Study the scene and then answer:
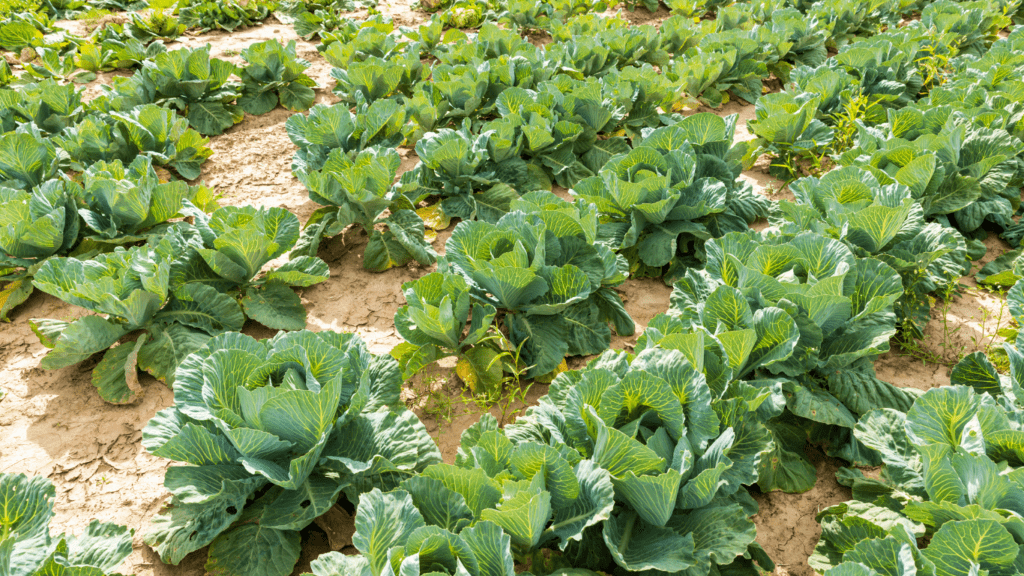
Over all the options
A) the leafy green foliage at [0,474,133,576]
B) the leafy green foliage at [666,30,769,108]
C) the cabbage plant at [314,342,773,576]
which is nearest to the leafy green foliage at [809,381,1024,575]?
the cabbage plant at [314,342,773,576]

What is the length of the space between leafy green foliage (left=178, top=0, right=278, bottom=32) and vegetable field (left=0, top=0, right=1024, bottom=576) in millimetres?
1840

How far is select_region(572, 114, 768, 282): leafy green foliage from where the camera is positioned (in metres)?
3.66

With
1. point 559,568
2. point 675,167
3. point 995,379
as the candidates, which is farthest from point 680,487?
point 675,167

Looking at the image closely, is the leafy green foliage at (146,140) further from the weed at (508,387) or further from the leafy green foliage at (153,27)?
the weed at (508,387)

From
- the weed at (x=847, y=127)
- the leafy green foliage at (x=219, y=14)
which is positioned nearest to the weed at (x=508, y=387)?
the weed at (x=847, y=127)

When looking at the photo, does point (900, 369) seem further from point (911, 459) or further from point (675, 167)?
point (675, 167)

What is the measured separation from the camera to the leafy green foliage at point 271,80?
5793 mm

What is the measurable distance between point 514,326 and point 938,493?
1.89 m

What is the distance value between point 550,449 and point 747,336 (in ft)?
3.14

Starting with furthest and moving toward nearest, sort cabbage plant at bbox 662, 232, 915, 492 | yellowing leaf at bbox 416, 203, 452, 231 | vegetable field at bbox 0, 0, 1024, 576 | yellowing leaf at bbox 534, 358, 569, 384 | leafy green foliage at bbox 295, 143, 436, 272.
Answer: yellowing leaf at bbox 416, 203, 452, 231, leafy green foliage at bbox 295, 143, 436, 272, yellowing leaf at bbox 534, 358, 569, 384, cabbage plant at bbox 662, 232, 915, 492, vegetable field at bbox 0, 0, 1024, 576

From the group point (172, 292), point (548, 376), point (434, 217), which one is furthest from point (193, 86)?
point (548, 376)

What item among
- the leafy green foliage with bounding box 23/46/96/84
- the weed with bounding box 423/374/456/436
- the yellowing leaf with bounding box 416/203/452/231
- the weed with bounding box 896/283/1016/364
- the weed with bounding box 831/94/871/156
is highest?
the weed with bounding box 831/94/871/156

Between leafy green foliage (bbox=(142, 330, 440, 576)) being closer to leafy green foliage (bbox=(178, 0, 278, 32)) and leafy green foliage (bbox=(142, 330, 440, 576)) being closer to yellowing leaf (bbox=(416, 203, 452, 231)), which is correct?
yellowing leaf (bbox=(416, 203, 452, 231))

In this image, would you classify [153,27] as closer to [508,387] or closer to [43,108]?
[43,108]
